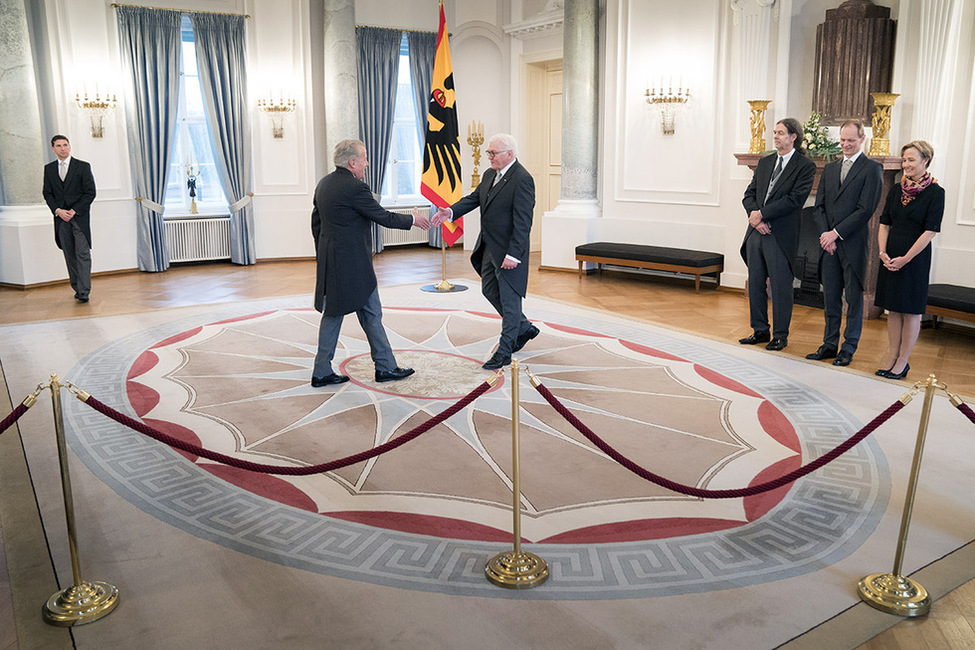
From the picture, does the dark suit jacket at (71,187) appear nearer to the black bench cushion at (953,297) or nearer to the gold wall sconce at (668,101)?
the gold wall sconce at (668,101)

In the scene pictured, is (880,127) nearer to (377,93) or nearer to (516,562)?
(516,562)

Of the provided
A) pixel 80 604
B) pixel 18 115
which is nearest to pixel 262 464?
pixel 80 604

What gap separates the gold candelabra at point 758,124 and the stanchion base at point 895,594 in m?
5.87

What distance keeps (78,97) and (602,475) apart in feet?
28.2

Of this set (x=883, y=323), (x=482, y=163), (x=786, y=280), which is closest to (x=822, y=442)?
(x=786, y=280)

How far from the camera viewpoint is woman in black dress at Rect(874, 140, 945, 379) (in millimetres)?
5004

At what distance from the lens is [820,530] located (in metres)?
3.17

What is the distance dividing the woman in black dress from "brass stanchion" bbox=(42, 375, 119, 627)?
4690 millimetres

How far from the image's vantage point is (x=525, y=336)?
5.96m

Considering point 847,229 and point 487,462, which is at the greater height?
point 847,229

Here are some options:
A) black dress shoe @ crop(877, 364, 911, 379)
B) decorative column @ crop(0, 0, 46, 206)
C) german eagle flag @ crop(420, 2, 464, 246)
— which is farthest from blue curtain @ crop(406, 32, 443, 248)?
black dress shoe @ crop(877, 364, 911, 379)

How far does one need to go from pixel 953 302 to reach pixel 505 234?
144 inches

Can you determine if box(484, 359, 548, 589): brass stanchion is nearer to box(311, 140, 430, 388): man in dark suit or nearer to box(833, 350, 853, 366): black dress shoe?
box(311, 140, 430, 388): man in dark suit

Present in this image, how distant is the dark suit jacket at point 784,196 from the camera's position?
5.79m
